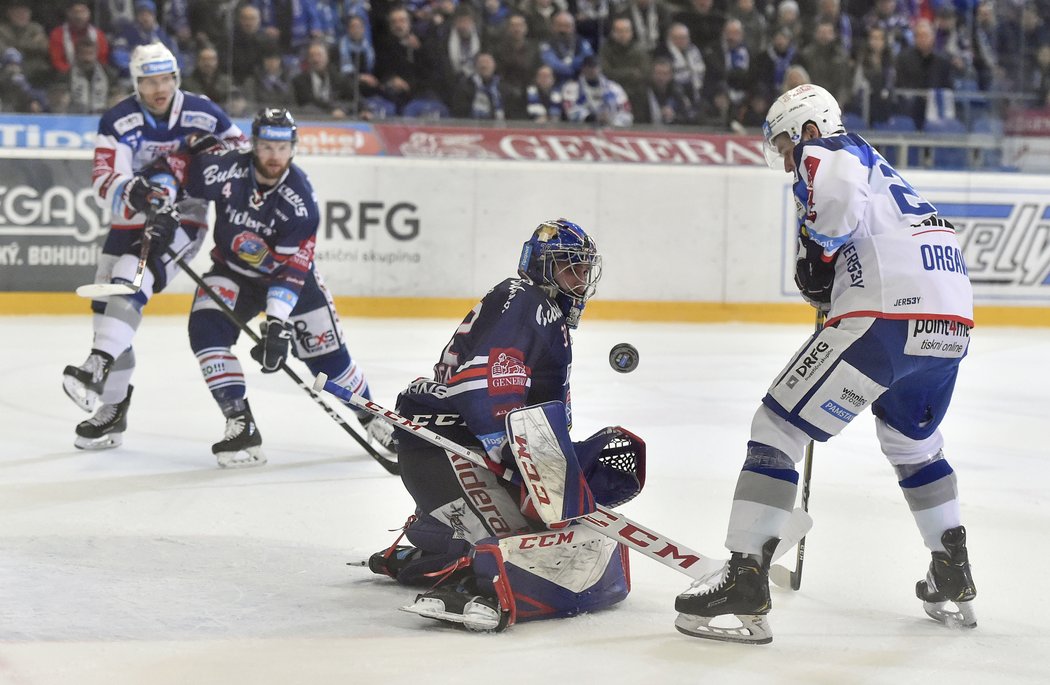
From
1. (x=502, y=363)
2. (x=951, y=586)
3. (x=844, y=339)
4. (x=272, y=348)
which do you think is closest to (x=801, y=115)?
(x=844, y=339)

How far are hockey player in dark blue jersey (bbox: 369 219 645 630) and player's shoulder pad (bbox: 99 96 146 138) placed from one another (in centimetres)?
247

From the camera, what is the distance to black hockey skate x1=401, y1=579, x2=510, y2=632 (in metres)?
2.91

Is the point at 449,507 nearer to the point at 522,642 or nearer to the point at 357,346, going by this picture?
the point at 522,642

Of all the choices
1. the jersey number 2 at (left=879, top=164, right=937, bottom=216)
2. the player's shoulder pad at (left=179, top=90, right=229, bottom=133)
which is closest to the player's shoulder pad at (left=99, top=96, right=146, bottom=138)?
the player's shoulder pad at (left=179, top=90, right=229, bottom=133)

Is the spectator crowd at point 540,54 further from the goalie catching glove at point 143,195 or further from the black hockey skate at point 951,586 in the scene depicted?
the black hockey skate at point 951,586

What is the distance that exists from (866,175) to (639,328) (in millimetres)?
6194

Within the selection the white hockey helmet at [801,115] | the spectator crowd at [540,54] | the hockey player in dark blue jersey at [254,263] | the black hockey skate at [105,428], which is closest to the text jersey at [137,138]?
the hockey player in dark blue jersey at [254,263]

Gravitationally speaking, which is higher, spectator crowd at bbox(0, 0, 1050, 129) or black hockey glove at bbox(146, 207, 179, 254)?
spectator crowd at bbox(0, 0, 1050, 129)

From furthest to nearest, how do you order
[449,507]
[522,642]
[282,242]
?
[282,242], [449,507], [522,642]

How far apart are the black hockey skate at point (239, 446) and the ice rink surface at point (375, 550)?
2.5 inches

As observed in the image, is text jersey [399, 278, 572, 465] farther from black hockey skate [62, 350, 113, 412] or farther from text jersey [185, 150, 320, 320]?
black hockey skate [62, 350, 113, 412]

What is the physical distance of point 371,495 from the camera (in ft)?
14.8

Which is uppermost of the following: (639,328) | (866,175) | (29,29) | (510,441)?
(29,29)

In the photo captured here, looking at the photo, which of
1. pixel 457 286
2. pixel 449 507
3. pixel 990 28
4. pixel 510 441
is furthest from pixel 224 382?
pixel 990 28
